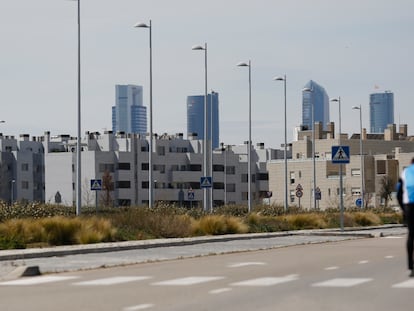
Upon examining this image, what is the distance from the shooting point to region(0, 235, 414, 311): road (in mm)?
14641

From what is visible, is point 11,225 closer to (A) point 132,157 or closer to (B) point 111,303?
(B) point 111,303

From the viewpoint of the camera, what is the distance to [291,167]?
15525 centimetres

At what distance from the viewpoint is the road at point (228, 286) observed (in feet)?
48.0

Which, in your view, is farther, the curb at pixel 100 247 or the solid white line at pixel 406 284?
the curb at pixel 100 247

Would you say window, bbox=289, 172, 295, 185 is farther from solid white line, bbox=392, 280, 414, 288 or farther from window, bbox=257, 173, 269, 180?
solid white line, bbox=392, 280, 414, 288

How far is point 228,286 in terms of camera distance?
17.4 m

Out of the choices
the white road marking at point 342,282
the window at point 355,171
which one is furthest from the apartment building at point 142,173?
the white road marking at point 342,282

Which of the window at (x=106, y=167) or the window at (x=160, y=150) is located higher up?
the window at (x=160, y=150)

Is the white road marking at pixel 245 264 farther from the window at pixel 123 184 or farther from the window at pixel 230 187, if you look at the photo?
the window at pixel 230 187

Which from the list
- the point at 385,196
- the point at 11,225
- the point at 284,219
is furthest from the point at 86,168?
the point at 11,225

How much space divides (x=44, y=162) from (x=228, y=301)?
145015 millimetres

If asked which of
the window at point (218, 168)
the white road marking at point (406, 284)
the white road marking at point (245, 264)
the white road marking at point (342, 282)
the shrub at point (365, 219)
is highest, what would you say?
the window at point (218, 168)

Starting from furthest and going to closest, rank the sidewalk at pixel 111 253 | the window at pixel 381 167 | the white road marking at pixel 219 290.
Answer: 1. the window at pixel 381 167
2. the sidewalk at pixel 111 253
3. the white road marking at pixel 219 290

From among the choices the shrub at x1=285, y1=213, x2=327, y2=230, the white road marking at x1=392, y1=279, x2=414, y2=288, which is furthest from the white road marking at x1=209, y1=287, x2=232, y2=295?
the shrub at x1=285, y1=213, x2=327, y2=230
